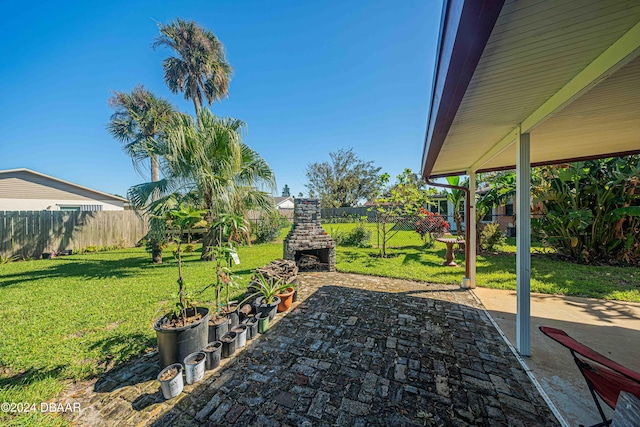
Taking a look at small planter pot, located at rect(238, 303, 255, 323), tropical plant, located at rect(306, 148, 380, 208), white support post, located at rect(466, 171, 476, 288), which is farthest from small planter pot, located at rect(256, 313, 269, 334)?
tropical plant, located at rect(306, 148, 380, 208)

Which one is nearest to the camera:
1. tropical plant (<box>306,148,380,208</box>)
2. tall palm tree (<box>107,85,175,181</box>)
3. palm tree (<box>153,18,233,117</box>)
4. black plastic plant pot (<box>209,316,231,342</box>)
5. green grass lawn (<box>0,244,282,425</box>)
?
green grass lawn (<box>0,244,282,425</box>)

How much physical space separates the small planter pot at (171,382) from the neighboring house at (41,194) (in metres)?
16.7

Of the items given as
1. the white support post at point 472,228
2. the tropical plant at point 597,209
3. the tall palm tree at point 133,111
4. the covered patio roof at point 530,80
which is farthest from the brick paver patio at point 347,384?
the tall palm tree at point 133,111

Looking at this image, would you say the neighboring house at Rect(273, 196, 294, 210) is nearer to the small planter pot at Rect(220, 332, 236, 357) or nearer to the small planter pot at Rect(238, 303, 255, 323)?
the small planter pot at Rect(238, 303, 255, 323)

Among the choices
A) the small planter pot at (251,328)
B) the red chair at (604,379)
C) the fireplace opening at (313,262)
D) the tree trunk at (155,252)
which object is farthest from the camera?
the tree trunk at (155,252)

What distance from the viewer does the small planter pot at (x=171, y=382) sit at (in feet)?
6.58

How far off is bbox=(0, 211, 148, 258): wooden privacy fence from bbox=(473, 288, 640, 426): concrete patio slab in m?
13.4

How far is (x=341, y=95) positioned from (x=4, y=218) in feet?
46.4

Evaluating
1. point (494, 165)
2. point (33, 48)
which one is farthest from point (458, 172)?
point (33, 48)

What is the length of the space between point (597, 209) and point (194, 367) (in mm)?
10355

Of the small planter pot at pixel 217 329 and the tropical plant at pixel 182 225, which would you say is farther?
the small planter pot at pixel 217 329

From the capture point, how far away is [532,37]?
1.30 m

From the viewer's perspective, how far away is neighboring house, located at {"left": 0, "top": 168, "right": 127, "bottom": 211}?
11070 mm

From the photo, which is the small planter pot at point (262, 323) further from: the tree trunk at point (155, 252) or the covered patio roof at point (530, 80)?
the tree trunk at point (155, 252)
